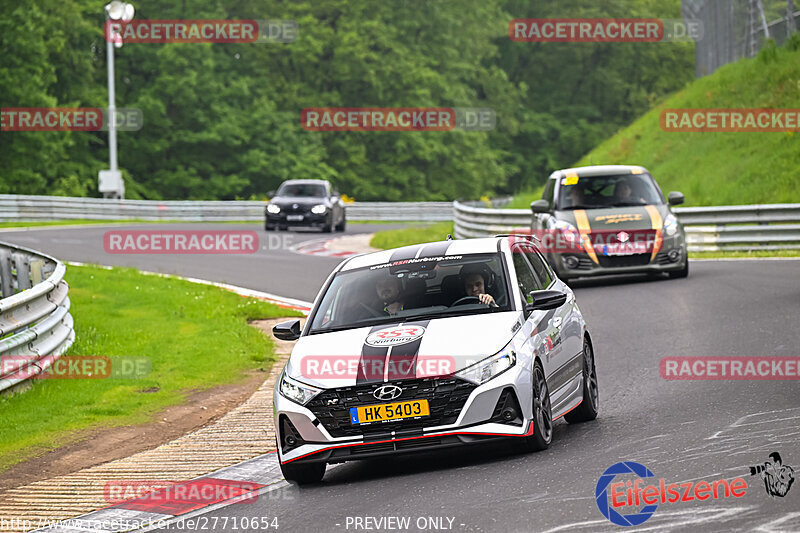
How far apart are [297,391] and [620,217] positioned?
1166cm

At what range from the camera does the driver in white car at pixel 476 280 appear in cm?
1009

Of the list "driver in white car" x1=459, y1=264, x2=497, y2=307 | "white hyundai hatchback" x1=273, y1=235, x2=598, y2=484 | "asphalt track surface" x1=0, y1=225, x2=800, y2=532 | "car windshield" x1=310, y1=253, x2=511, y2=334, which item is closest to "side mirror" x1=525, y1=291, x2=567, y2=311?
"white hyundai hatchback" x1=273, y1=235, x2=598, y2=484

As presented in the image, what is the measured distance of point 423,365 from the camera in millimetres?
8898

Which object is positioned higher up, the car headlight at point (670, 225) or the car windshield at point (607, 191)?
the car windshield at point (607, 191)

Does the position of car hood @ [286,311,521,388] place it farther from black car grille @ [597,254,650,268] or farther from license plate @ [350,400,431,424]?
black car grille @ [597,254,650,268]

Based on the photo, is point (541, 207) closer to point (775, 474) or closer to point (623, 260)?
point (623, 260)

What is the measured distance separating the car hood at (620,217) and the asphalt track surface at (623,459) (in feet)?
12.7

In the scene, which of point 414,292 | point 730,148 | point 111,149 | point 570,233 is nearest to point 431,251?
point 414,292

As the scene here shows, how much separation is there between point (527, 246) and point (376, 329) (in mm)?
2068

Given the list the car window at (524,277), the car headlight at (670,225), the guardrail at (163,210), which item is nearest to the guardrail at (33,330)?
the car window at (524,277)

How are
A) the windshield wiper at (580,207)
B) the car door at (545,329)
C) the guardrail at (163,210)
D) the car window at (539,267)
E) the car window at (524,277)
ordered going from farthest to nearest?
the guardrail at (163,210)
the windshield wiper at (580,207)
the car window at (539,267)
the car window at (524,277)
the car door at (545,329)

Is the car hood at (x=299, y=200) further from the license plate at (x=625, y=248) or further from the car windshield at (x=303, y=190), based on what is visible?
the license plate at (x=625, y=248)

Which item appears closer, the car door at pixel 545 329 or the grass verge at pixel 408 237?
the car door at pixel 545 329

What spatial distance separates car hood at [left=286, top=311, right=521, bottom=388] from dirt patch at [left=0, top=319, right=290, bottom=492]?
206cm
